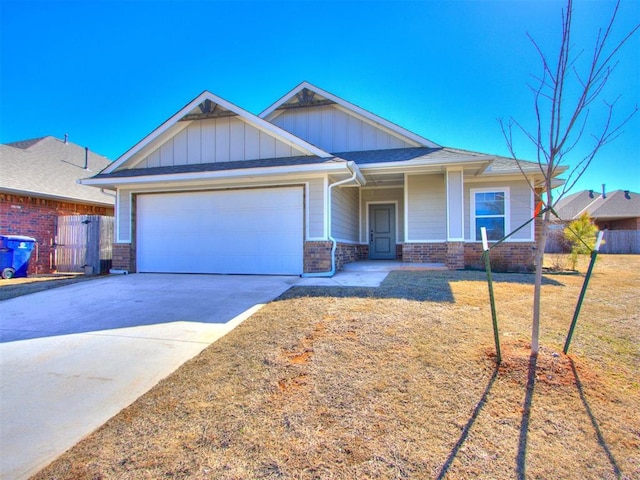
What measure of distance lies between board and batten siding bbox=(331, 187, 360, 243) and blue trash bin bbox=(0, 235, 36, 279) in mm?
9773

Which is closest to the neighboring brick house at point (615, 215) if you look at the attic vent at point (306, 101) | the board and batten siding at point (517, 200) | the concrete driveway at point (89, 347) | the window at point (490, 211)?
the board and batten siding at point (517, 200)

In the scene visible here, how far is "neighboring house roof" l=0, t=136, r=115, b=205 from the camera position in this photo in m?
11.6

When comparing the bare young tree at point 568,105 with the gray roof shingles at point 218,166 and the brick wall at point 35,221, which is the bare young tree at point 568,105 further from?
the brick wall at point 35,221

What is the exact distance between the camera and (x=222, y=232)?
30.5ft

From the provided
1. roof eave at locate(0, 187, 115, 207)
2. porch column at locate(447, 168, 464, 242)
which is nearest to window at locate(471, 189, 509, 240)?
porch column at locate(447, 168, 464, 242)

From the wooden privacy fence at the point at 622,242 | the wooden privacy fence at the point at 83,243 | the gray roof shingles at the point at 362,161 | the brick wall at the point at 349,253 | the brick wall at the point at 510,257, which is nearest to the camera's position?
the gray roof shingles at the point at 362,161

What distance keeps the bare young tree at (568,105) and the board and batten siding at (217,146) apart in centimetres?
637

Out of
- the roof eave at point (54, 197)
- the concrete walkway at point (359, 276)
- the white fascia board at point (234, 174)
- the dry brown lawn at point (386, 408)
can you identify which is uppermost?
the white fascia board at point (234, 174)

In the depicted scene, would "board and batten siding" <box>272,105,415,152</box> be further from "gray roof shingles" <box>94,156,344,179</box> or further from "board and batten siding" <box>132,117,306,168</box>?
"gray roof shingles" <box>94,156,344,179</box>

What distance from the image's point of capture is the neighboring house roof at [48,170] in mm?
11594

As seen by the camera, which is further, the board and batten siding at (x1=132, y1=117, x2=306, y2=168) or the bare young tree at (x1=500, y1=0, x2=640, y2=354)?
the board and batten siding at (x1=132, y1=117, x2=306, y2=168)

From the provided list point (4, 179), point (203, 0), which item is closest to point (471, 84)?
point (203, 0)

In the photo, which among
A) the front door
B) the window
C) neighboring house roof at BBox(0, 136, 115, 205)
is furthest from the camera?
the front door

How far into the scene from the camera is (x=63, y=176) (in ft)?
45.2
